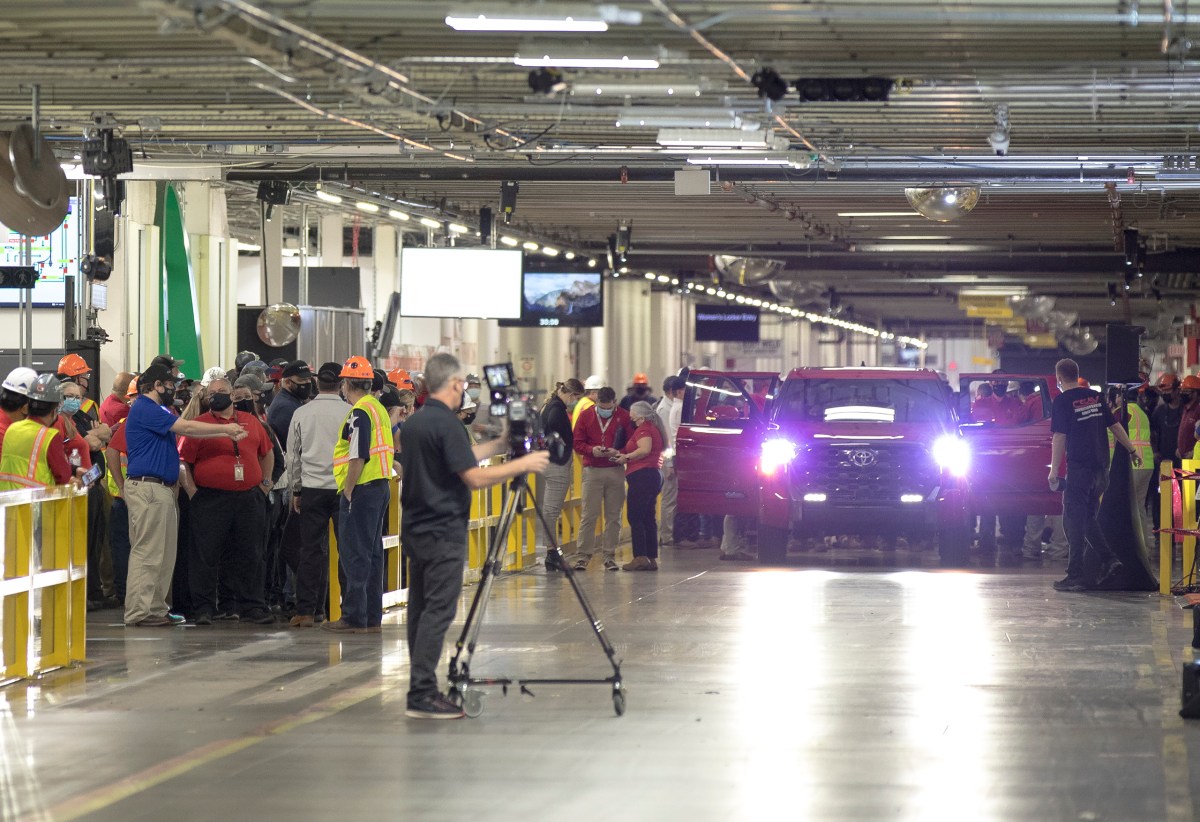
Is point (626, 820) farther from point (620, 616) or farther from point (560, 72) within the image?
point (560, 72)

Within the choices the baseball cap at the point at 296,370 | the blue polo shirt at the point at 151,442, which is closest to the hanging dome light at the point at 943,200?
the baseball cap at the point at 296,370

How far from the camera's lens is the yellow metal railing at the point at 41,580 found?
9.93 m

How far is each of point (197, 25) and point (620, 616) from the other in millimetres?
5540

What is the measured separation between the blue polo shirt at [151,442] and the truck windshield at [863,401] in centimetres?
770

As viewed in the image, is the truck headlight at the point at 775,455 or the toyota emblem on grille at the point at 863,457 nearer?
the toyota emblem on grille at the point at 863,457

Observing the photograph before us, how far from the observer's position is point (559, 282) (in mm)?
28797

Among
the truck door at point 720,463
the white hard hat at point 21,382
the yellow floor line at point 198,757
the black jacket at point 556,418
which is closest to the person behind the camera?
the yellow floor line at point 198,757

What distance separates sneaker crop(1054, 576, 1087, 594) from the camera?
1541cm

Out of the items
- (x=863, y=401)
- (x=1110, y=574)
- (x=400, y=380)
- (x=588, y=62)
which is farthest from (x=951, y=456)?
(x=588, y=62)

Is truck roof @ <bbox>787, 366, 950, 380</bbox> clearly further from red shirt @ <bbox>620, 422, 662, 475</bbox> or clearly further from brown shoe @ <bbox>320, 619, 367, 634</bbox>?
brown shoe @ <bbox>320, 619, 367, 634</bbox>

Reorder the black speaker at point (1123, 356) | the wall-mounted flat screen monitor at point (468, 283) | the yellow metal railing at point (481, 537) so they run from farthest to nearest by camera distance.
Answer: the black speaker at point (1123, 356), the wall-mounted flat screen monitor at point (468, 283), the yellow metal railing at point (481, 537)

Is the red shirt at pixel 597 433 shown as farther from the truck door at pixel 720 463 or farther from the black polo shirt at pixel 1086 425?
the black polo shirt at pixel 1086 425

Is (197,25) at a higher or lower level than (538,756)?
higher

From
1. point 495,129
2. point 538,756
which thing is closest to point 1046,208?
point 495,129
